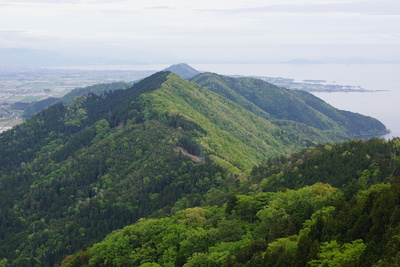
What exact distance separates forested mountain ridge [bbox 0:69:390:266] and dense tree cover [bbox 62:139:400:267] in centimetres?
2050

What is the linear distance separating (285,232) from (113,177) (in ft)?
278

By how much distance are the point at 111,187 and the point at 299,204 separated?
3035 inches

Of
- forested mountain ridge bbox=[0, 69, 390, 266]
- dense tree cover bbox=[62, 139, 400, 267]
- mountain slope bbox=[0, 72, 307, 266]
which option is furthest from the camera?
mountain slope bbox=[0, 72, 307, 266]

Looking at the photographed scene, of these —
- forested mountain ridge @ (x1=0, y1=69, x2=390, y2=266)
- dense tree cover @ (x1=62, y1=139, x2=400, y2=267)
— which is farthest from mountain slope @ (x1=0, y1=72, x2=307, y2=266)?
dense tree cover @ (x1=62, y1=139, x2=400, y2=267)

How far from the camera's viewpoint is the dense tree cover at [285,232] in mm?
36741

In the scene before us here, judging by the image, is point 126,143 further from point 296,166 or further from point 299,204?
point 299,204

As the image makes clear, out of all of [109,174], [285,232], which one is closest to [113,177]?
[109,174]

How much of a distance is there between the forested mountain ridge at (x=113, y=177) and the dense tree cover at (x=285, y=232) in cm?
2050

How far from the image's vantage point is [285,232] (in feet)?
161

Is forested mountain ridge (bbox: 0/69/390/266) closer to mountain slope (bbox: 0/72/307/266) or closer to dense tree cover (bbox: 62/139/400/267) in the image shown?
mountain slope (bbox: 0/72/307/266)

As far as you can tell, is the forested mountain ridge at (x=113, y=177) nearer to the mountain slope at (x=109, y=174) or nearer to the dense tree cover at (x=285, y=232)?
the mountain slope at (x=109, y=174)

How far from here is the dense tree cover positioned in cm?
3674

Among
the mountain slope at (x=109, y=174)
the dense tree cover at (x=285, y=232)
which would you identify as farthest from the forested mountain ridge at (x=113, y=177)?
the dense tree cover at (x=285, y=232)

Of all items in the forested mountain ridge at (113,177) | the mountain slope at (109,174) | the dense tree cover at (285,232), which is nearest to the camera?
the dense tree cover at (285,232)
